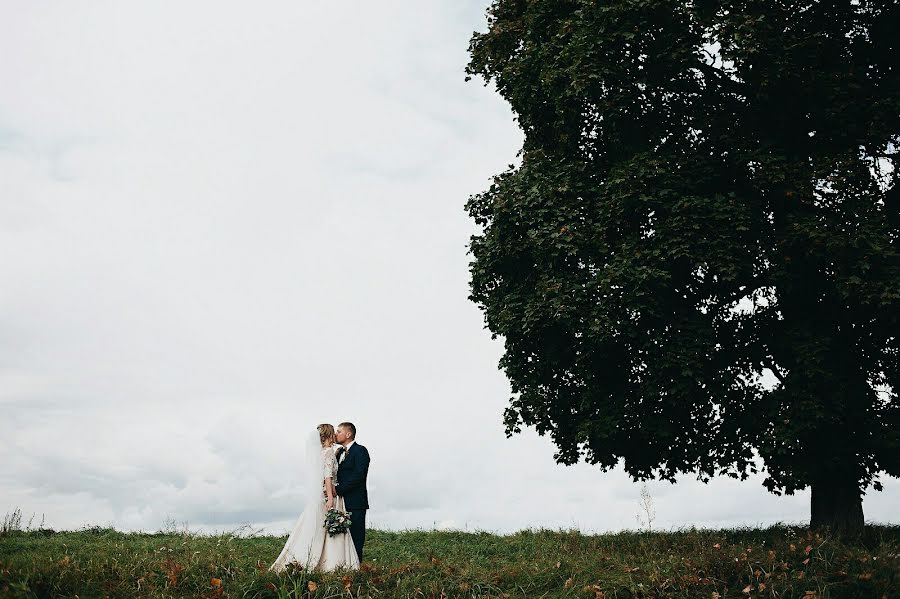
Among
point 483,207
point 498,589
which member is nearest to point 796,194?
point 483,207

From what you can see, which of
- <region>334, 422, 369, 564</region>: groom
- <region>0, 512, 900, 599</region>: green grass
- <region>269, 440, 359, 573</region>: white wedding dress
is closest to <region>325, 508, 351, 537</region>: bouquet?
<region>269, 440, 359, 573</region>: white wedding dress

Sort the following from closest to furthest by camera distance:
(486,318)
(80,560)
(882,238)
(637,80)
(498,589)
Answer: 1. (498,589)
2. (80,560)
3. (882,238)
4. (637,80)
5. (486,318)

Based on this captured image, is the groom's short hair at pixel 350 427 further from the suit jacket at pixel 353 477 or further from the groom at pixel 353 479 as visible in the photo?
the suit jacket at pixel 353 477

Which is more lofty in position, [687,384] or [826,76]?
[826,76]

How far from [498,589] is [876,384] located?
9953 millimetres

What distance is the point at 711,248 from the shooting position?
47.7 ft

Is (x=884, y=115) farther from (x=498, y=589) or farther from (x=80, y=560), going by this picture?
→ (x=80, y=560)

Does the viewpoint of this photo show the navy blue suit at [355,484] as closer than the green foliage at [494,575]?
No

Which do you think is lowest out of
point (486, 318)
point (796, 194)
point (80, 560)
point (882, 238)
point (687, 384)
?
point (80, 560)

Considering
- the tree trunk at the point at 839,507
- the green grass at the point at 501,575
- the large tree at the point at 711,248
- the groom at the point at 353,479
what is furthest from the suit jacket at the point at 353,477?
the tree trunk at the point at 839,507

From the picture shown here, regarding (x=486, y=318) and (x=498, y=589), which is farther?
(x=486, y=318)

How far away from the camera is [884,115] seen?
48.6 ft

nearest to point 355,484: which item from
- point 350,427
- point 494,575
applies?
point 350,427

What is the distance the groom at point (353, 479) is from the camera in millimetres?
11945
